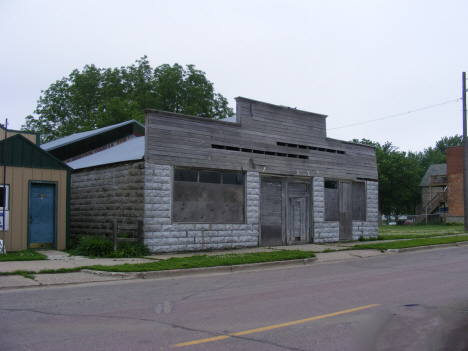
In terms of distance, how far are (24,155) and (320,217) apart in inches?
489

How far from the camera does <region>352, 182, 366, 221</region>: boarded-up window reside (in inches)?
925

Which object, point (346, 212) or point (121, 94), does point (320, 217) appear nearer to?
point (346, 212)

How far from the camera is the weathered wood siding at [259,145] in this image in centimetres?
1673

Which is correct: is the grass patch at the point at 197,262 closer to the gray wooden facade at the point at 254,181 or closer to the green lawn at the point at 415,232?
the gray wooden facade at the point at 254,181

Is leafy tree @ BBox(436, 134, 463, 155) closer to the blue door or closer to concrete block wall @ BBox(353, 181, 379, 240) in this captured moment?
concrete block wall @ BBox(353, 181, 379, 240)

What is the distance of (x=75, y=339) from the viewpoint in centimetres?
576

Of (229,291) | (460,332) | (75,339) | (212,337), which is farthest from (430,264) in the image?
(75,339)

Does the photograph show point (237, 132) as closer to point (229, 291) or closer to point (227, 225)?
point (227, 225)

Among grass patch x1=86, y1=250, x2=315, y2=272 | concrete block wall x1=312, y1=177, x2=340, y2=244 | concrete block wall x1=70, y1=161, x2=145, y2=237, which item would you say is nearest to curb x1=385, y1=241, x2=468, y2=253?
concrete block wall x1=312, y1=177, x2=340, y2=244

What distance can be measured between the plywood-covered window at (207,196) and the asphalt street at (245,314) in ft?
19.0

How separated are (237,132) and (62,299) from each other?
37.3 ft

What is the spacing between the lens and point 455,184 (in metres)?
53.9

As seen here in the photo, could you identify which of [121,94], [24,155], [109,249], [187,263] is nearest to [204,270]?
[187,263]

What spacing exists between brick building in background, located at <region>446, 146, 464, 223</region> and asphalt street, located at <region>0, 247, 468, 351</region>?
150 ft
